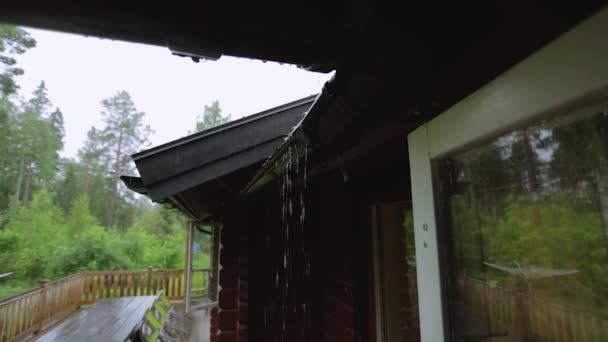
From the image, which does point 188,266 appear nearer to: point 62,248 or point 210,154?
point 210,154

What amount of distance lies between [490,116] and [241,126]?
2.39m

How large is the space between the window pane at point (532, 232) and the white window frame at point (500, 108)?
0.04 meters

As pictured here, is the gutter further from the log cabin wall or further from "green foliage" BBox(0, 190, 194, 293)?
"green foliage" BBox(0, 190, 194, 293)

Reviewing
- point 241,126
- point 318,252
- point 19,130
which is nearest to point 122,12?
point 241,126

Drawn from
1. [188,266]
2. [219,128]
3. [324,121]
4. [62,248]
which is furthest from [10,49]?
[62,248]

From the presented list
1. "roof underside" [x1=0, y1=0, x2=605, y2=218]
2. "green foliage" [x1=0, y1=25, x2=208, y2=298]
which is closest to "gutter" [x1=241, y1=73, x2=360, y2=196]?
"roof underside" [x1=0, y1=0, x2=605, y2=218]

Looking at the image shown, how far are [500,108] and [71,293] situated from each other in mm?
10355

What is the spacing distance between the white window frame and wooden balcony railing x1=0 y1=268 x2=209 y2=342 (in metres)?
7.45

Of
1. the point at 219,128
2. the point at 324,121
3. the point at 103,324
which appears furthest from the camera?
the point at 103,324

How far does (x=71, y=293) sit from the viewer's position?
26.5 feet

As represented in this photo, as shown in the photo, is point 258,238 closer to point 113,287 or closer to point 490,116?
point 490,116

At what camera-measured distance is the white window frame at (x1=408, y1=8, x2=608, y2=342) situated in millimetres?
511

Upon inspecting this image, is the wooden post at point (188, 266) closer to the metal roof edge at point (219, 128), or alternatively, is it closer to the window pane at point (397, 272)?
the metal roof edge at point (219, 128)

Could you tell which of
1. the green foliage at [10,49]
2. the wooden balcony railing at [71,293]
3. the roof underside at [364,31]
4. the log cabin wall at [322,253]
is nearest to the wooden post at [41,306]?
the wooden balcony railing at [71,293]
